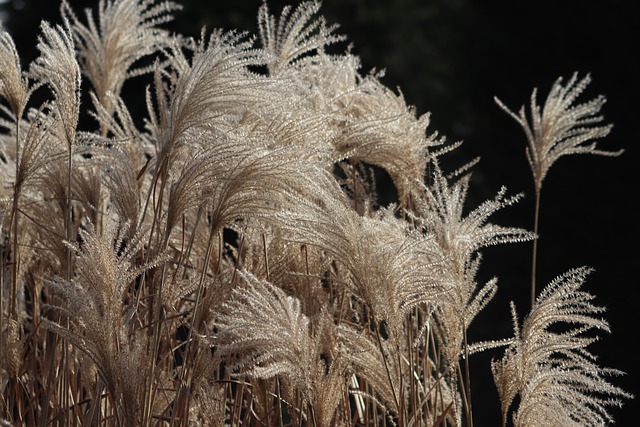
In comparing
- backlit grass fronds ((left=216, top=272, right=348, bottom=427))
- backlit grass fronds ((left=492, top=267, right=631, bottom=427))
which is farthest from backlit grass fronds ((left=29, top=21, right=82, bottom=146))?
backlit grass fronds ((left=492, top=267, right=631, bottom=427))

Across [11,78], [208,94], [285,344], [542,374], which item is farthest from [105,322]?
[542,374]

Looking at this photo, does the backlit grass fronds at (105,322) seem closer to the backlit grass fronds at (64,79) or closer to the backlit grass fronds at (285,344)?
the backlit grass fronds at (285,344)

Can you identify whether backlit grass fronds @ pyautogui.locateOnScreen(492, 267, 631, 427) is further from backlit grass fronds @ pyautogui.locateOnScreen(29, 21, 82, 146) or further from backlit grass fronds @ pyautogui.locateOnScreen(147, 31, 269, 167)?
backlit grass fronds @ pyautogui.locateOnScreen(29, 21, 82, 146)

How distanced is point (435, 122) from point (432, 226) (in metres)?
8.63

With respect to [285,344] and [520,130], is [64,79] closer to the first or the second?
[285,344]

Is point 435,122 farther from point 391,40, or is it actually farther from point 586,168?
point 586,168

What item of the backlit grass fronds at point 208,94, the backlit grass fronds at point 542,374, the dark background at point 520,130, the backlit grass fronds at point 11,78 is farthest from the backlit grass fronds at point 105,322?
the dark background at point 520,130

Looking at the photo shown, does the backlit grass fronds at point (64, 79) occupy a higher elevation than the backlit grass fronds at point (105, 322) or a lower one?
higher

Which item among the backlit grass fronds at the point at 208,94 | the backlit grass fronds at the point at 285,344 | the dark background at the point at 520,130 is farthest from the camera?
the dark background at the point at 520,130

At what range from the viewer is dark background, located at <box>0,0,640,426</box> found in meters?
7.69

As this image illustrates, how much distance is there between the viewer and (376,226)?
1982mm

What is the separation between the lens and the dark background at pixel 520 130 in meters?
7.69

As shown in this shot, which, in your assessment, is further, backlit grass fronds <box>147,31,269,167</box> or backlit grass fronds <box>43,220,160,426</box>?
backlit grass fronds <box>147,31,269,167</box>

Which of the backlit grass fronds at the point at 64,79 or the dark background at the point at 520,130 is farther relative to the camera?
the dark background at the point at 520,130
